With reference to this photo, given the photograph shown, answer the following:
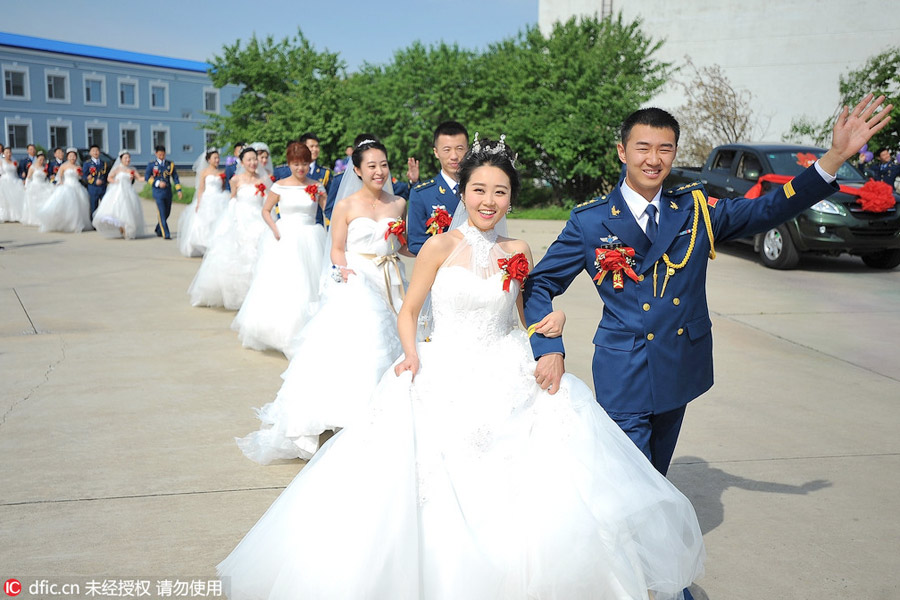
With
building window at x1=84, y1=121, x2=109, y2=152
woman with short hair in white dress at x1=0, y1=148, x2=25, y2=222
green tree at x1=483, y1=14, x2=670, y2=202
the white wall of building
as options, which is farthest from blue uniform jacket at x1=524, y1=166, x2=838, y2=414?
building window at x1=84, y1=121, x2=109, y2=152

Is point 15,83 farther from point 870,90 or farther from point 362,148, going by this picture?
point 362,148

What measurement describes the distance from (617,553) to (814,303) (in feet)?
29.9

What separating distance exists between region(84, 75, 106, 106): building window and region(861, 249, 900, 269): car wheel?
164 feet

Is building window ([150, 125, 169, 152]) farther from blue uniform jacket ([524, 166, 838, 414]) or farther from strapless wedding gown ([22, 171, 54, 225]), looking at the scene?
blue uniform jacket ([524, 166, 838, 414])

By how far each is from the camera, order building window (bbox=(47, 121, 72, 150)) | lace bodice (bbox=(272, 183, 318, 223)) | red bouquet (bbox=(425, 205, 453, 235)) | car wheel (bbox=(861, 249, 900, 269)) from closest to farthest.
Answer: red bouquet (bbox=(425, 205, 453, 235)) < lace bodice (bbox=(272, 183, 318, 223)) < car wheel (bbox=(861, 249, 900, 269)) < building window (bbox=(47, 121, 72, 150))

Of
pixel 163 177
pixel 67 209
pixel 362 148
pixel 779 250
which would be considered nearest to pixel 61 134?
pixel 67 209

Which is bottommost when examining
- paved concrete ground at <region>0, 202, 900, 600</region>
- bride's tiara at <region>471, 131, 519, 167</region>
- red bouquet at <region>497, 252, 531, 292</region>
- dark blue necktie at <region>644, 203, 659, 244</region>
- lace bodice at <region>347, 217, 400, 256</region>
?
paved concrete ground at <region>0, 202, 900, 600</region>

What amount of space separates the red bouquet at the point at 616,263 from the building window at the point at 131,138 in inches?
2235

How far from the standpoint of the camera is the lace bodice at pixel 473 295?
12.7ft

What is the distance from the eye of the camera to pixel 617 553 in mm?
3096

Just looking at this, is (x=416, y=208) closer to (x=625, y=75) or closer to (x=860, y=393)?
(x=860, y=393)

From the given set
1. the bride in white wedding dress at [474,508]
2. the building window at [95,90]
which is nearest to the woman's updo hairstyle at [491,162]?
the bride in white wedding dress at [474,508]

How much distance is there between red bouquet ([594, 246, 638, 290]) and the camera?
3609 millimetres

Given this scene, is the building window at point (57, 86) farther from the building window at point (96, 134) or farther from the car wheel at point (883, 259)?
the car wheel at point (883, 259)
